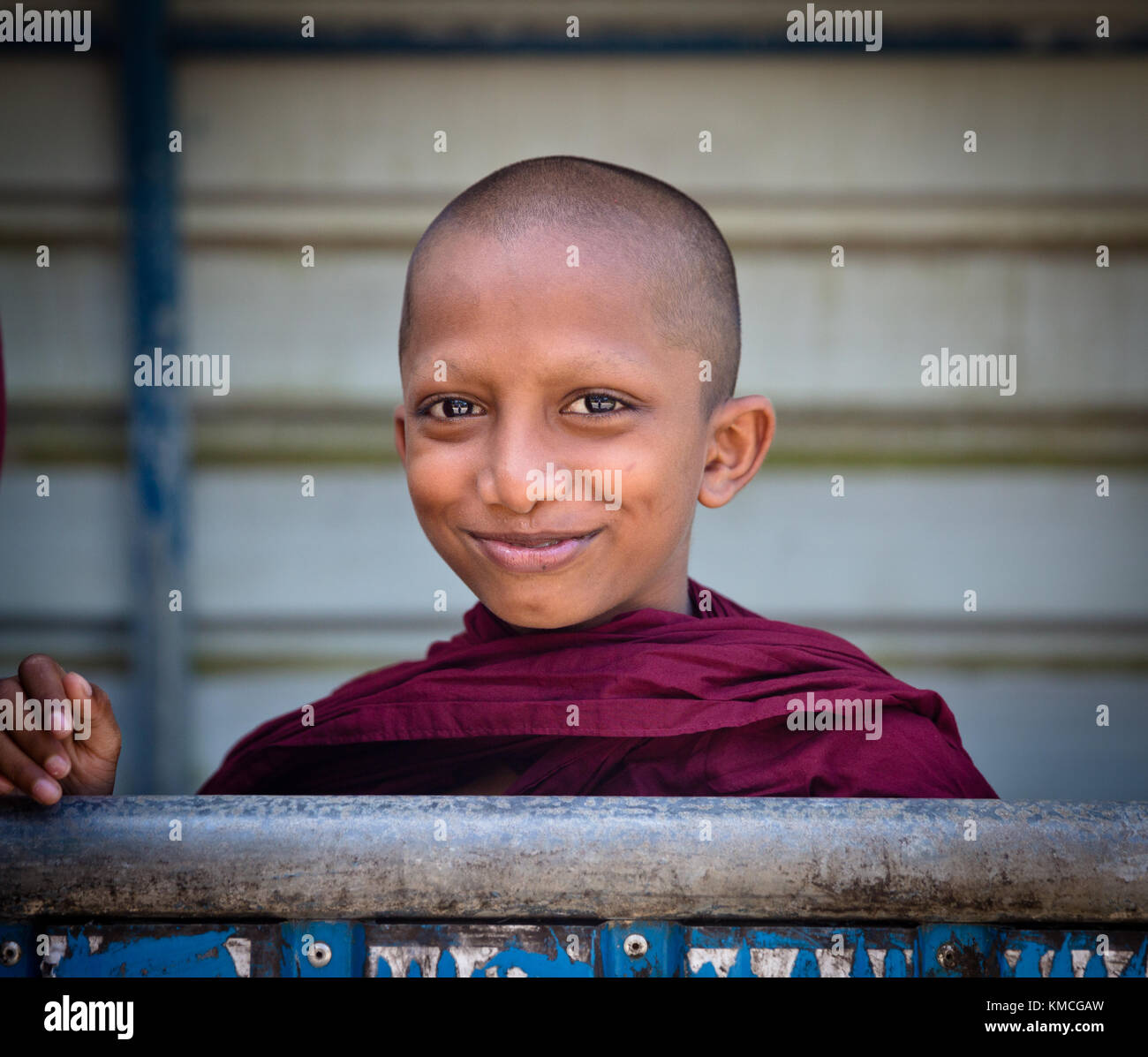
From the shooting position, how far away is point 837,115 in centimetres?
317

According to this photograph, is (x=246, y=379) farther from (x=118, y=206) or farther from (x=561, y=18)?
(x=561, y=18)

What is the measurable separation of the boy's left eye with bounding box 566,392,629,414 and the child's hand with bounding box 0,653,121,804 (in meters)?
0.61

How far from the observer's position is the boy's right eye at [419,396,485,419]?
1.31 metres

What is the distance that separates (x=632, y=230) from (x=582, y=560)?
0.41 meters

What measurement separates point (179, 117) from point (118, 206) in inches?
12.7

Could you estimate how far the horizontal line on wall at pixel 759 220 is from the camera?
318 centimetres

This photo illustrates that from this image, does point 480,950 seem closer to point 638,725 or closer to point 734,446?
point 638,725

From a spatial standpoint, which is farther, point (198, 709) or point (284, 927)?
point (198, 709)

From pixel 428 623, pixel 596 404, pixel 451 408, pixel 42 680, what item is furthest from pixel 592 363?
pixel 428 623

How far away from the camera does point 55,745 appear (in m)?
1.05

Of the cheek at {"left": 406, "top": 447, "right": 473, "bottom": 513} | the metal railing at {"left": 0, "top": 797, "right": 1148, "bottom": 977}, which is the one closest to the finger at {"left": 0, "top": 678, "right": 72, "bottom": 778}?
the metal railing at {"left": 0, "top": 797, "right": 1148, "bottom": 977}
